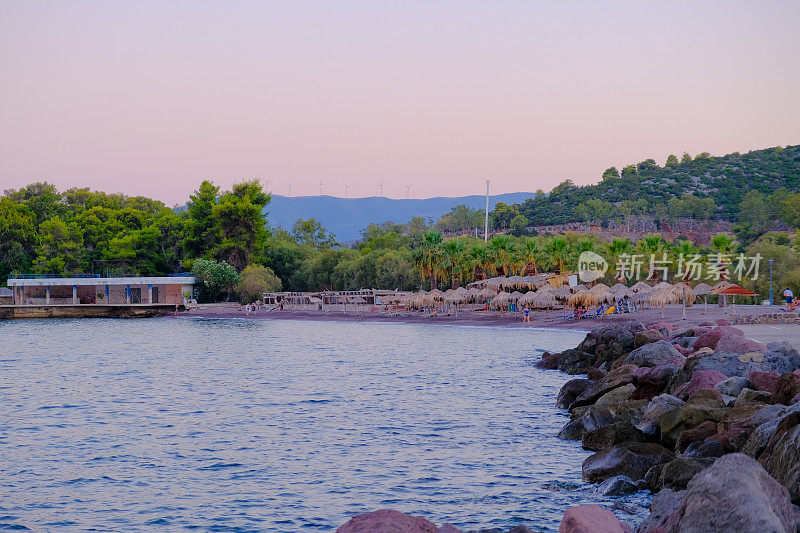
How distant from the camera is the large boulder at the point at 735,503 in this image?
247 inches

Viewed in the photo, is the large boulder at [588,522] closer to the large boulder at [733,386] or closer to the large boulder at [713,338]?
the large boulder at [733,386]

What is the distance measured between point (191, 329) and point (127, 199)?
40523 millimetres

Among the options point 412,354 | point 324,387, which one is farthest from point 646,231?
point 324,387

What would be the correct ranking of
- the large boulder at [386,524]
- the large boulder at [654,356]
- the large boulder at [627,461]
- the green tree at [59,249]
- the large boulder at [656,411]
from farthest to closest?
the green tree at [59,249], the large boulder at [654,356], the large boulder at [656,411], the large boulder at [627,461], the large boulder at [386,524]

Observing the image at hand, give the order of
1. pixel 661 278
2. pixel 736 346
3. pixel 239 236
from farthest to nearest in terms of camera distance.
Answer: pixel 239 236 < pixel 661 278 < pixel 736 346

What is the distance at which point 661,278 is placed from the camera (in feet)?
190

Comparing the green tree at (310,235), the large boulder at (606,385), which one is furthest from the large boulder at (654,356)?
the green tree at (310,235)

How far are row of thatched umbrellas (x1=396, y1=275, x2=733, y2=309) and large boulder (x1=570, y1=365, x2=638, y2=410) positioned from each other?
28.6 m

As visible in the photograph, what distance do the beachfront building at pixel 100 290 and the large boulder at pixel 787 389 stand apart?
237 feet

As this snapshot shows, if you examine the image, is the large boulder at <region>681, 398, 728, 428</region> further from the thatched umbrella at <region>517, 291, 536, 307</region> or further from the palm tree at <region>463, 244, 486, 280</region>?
the palm tree at <region>463, 244, 486, 280</region>

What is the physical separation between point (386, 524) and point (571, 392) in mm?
14982

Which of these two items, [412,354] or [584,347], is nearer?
[584,347]

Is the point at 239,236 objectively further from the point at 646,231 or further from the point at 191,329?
the point at 646,231

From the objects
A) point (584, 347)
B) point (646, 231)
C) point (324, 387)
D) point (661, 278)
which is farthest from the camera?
point (646, 231)
